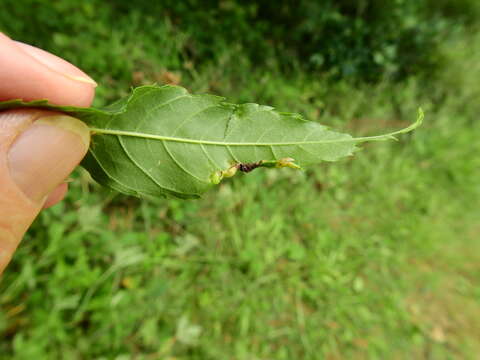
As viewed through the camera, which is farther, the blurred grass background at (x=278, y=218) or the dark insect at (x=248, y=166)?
the blurred grass background at (x=278, y=218)

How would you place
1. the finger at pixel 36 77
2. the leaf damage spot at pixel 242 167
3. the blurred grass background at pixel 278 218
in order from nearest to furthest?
the leaf damage spot at pixel 242 167 → the finger at pixel 36 77 → the blurred grass background at pixel 278 218

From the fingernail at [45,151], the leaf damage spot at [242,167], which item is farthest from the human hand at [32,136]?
the leaf damage spot at [242,167]

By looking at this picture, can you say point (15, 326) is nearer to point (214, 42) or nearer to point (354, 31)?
point (214, 42)

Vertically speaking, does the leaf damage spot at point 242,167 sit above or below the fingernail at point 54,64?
below

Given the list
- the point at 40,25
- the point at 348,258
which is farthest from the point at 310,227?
the point at 40,25

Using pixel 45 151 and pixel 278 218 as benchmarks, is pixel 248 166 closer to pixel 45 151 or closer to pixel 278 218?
pixel 45 151

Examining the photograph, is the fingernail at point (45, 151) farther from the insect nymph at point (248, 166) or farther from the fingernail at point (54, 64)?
the insect nymph at point (248, 166)

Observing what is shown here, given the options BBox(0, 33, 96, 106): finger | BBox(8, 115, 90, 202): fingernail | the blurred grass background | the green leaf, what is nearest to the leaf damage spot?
the green leaf

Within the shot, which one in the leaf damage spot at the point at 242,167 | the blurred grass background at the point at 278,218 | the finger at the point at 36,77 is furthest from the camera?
the blurred grass background at the point at 278,218

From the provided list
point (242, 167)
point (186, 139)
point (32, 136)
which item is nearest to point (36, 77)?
point (32, 136)
